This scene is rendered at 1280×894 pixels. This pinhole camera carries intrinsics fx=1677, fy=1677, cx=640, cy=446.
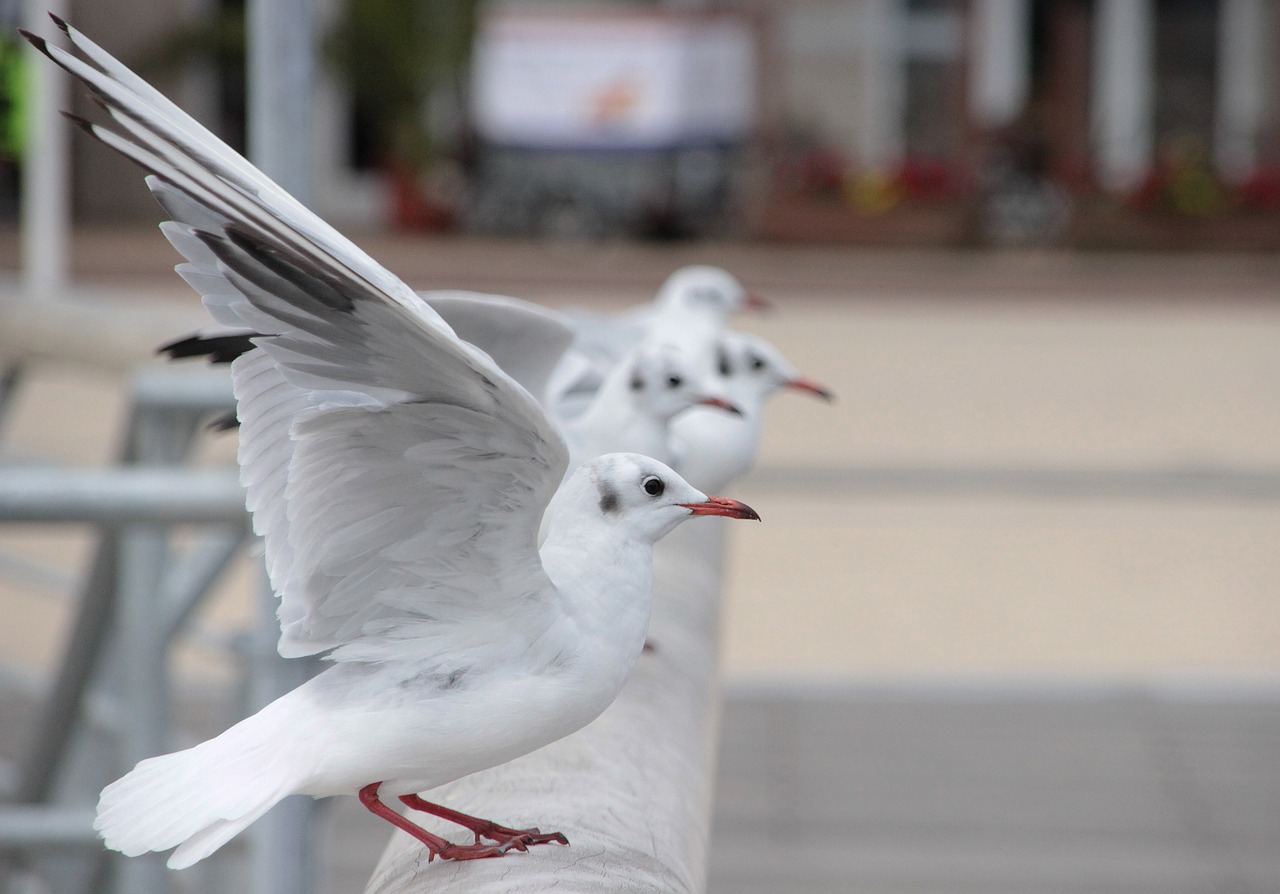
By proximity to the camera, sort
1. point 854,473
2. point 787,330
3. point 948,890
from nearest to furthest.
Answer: point 948,890 → point 854,473 → point 787,330

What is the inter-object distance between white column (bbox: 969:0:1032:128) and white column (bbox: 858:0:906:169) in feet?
2.69

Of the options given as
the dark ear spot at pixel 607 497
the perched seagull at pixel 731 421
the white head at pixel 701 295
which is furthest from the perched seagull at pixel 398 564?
the white head at pixel 701 295

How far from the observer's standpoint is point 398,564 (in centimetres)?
135

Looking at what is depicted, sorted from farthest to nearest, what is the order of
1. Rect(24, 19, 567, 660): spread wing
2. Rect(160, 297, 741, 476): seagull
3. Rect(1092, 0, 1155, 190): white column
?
1. Rect(1092, 0, 1155, 190): white column
2. Rect(160, 297, 741, 476): seagull
3. Rect(24, 19, 567, 660): spread wing

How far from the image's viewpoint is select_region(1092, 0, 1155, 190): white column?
17.3 metres

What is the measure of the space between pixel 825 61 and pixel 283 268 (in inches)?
649

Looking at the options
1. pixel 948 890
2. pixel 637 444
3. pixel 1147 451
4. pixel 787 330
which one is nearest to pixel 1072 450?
pixel 1147 451

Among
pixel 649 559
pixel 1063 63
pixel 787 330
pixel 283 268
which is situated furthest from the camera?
pixel 1063 63

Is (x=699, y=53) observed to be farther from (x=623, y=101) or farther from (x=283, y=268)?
(x=283, y=268)

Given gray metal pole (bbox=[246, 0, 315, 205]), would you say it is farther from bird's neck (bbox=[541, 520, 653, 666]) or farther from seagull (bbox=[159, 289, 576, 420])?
bird's neck (bbox=[541, 520, 653, 666])

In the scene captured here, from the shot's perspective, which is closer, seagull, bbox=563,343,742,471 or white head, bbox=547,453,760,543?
white head, bbox=547,453,760,543

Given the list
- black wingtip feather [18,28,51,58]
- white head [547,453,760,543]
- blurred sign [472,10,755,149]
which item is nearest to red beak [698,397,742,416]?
white head [547,453,760,543]

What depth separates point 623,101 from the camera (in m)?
15.3

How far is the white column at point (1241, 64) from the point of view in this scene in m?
17.2
